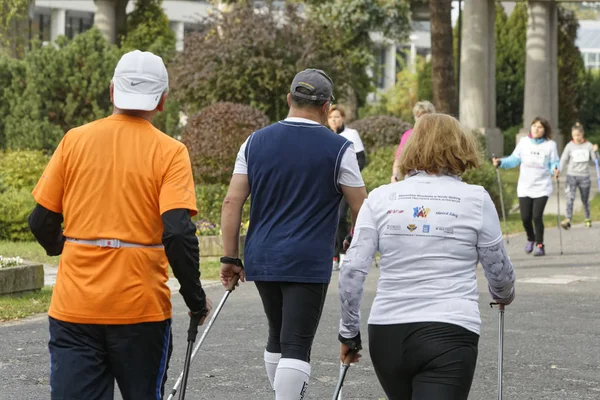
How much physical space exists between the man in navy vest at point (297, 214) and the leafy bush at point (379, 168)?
12.5 m

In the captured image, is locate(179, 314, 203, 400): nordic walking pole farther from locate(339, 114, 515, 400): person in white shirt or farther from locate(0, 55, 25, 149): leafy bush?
locate(0, 55, 25, 149): leafy bush

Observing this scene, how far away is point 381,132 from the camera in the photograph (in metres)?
22.6

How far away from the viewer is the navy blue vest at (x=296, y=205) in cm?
548

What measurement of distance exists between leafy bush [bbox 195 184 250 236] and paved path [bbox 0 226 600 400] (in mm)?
3673

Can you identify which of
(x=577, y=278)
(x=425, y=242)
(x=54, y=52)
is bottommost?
(x=577, y=278)

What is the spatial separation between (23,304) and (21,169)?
371 inches

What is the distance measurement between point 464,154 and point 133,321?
1.38 meters

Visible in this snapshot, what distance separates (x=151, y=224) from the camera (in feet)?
14.4

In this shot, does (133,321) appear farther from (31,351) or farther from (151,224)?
(31,351)

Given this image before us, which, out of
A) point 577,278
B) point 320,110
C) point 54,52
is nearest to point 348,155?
point 320,110

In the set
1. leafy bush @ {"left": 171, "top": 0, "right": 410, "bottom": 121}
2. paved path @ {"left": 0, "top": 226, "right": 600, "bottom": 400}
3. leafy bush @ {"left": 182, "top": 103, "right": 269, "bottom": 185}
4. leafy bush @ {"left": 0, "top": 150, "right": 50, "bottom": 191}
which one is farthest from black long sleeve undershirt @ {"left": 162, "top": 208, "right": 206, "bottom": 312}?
leafy bush @ {"left": 171, "top": 0, "right": 410, "bottom": 121}

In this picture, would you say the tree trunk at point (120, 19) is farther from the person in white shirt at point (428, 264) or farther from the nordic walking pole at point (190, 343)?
the person in white shirt at point (428, 264)

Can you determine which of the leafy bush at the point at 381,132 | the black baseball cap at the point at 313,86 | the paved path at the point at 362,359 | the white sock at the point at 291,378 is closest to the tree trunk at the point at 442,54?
the leafy bush at the point at 381,132

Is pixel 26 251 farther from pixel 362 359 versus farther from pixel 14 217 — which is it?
pixel 362 359
